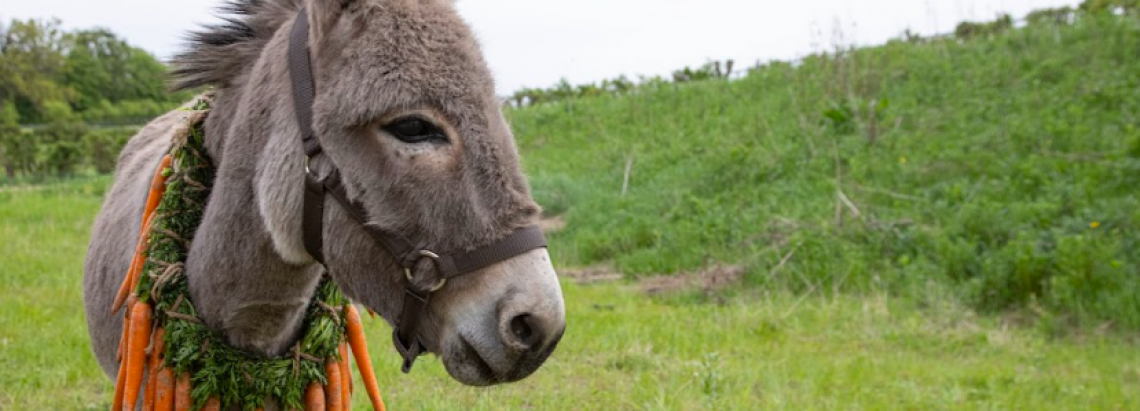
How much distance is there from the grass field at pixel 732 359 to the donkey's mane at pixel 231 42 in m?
1.83

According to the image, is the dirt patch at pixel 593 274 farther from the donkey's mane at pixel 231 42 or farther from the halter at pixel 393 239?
the halter at pixel 393 239

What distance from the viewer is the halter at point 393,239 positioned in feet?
6.53

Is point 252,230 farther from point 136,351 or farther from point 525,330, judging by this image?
point 525,330

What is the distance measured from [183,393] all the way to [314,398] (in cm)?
41

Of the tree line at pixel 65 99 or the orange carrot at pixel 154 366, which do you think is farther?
the tree line at pixel 65 99

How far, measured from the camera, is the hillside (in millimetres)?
8539

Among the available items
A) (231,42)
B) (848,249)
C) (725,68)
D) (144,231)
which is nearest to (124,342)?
(144,231)

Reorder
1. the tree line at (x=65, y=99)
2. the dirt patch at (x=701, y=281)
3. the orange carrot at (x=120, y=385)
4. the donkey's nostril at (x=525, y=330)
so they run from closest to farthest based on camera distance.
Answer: the donkey's nostril at (x=525, y=330) < the orange carrot at (x=120, y=385) < the dirt patch at (x=701, y=281) < the tree line at (x=65, y=99)

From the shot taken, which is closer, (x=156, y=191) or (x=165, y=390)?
(x=165, y=390)

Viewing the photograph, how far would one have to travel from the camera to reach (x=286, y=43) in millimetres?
2396

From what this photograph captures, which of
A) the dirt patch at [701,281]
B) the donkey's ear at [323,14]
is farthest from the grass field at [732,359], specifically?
the donkey's ear at [323,14]

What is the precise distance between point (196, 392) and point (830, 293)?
7.52m

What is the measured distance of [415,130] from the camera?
2.08 m

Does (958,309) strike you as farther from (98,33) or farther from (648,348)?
(98,33)
